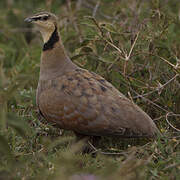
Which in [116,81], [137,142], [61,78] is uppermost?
[61,78]

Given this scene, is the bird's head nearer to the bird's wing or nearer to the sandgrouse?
the sandgrouse

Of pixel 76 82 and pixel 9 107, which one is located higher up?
pixel 76 82

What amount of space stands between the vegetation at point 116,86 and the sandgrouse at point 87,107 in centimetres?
16

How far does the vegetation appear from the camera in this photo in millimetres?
2580

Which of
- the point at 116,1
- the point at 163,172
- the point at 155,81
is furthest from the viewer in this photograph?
the point at 116,1

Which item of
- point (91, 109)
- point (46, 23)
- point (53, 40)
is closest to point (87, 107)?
point (91, 109)

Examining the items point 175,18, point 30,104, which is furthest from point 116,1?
point 30,104

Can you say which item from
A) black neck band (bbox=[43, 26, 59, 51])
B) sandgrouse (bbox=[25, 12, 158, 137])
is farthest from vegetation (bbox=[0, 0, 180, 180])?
black neck band (bbox=[43, 26, 59, 51])

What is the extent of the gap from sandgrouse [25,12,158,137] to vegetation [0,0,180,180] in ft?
0.53

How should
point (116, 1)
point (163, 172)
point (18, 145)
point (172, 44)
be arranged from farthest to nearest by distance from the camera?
point (116, 1)
point (172, 44)
point (18, 145)
point (163, 172)

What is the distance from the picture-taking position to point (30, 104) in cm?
441

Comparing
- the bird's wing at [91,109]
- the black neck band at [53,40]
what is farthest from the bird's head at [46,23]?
the bird's wing at [91,109]

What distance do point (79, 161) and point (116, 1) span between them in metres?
3.29

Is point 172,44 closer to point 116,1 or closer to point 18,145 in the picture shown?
point 116,1
